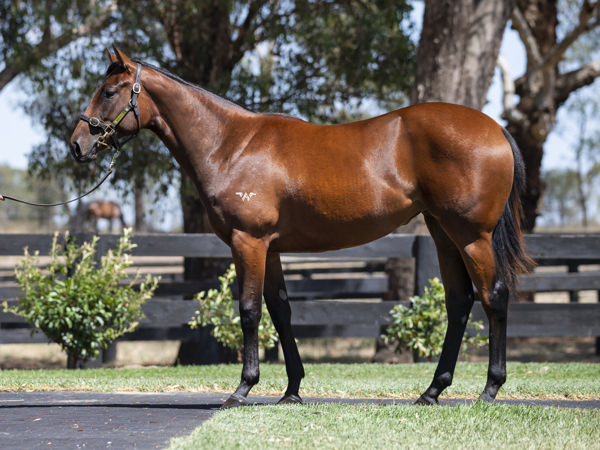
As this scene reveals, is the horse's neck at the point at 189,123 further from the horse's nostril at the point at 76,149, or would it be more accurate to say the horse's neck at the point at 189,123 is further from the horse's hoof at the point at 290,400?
the horse's hoof at the point at 290,400

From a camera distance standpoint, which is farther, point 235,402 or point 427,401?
point 427,401

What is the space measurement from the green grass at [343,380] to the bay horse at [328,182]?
2.96 ft

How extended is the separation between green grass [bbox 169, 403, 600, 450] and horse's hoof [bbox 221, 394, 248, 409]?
7.4 inches

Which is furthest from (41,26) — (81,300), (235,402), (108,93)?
(235,402)

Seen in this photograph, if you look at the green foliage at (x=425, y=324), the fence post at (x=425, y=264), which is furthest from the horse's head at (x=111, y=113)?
the fence post at (x=425, y=264)

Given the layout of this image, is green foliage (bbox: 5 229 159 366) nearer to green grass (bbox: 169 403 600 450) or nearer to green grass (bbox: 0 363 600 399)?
green grass (bbox: 0 363 600 399)

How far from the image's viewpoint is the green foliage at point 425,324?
795 cm

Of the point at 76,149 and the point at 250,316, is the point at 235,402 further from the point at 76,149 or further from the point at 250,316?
the point at 76,149

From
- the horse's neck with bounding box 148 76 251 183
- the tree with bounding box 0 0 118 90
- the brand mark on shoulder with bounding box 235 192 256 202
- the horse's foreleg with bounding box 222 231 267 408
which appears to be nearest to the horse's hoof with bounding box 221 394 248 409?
the horse's foreleg with bounding box 222 231 267 408

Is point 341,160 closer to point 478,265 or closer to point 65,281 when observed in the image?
point 478,265

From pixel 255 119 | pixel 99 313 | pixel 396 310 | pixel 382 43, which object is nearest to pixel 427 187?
pixel 255 119

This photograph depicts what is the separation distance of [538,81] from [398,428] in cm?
1090

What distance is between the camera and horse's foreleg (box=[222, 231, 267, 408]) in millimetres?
4820

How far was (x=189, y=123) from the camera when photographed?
519 cm
